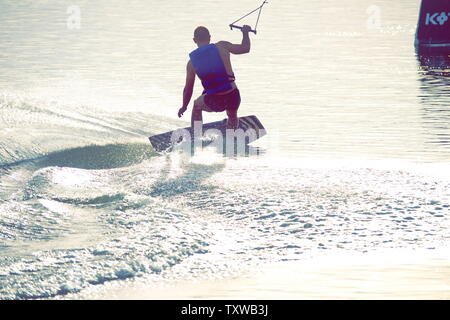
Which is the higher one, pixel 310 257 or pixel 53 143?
pixel 53 143

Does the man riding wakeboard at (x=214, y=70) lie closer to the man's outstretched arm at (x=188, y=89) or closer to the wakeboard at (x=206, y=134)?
the man's outstretched arm at (x=188, y=89)

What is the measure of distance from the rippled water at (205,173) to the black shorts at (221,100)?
66 centimetres

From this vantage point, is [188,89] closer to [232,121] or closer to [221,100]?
[221,100]

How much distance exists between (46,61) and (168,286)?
53.8 ft

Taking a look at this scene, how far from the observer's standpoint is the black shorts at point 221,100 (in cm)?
1093

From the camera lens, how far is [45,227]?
7656 millimetres

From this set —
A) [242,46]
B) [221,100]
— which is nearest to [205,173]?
[221,100]

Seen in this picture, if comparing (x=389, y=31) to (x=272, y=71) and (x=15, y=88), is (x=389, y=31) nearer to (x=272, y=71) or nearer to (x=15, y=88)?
(x=272, y=71)

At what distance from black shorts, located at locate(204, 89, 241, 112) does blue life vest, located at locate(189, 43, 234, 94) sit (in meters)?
0.08

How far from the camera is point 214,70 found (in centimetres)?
1076

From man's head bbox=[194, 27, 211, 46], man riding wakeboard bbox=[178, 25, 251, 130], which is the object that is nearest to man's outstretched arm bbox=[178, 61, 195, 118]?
man riding wakeboard bbox=[178, 25, 251, 130]

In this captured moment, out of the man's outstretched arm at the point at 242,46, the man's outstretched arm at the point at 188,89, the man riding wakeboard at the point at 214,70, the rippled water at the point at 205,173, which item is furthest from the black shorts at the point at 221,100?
the rippled water at the point at 205,173
